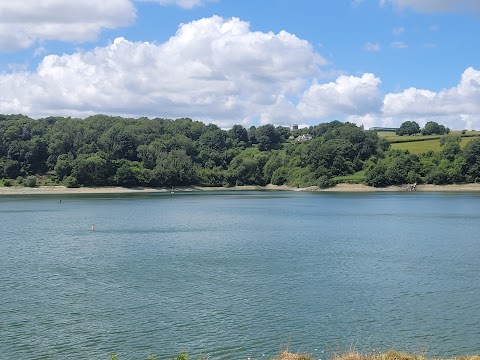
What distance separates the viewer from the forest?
15675 cm

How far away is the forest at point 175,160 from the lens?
157 meters

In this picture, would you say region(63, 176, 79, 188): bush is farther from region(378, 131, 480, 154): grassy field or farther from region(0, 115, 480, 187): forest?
region(378, 131, 480, 154): grassy field

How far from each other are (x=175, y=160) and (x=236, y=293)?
14806cm

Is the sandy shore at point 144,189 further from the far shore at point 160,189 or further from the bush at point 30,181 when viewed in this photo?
the bush at point 30,181

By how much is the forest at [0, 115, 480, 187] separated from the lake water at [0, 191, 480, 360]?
103 m

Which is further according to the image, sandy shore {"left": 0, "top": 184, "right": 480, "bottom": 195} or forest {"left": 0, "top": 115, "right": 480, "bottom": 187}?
forest {"left": 0, "top": 115, "right": 480, "bottom": 187}

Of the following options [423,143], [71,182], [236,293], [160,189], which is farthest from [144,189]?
[236,293]

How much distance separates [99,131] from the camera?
185 meters

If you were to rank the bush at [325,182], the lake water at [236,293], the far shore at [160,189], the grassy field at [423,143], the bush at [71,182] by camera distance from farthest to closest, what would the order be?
the grassy field at [423,143] < the bush at [325,182] < the bush at [71,182] < the far shore at [160,189] < the lake water at [236,293]

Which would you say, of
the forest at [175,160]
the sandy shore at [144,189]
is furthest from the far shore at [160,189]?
the forest at [175,160]

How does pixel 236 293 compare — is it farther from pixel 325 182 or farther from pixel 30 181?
pixel 325 182

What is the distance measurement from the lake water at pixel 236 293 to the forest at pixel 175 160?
10347cm

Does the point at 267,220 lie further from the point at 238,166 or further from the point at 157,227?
the point at 238,166

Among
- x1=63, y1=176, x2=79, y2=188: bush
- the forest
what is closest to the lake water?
x1=63, y1=176, x2=79, y2=188: bush
